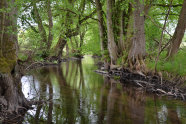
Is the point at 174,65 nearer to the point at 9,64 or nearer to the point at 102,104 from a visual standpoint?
the point at 102,104

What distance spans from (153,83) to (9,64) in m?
7.58

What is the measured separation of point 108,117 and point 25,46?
155 inches

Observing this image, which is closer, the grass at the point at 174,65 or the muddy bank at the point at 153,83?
the muddy bank at the point at 153,83

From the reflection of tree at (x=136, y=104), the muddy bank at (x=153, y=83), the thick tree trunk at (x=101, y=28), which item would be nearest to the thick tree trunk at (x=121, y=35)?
the thick tree trunk at (x=101, y=28)

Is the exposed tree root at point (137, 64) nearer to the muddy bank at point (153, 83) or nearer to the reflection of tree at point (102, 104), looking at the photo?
the muddy bank at point (153, 83)

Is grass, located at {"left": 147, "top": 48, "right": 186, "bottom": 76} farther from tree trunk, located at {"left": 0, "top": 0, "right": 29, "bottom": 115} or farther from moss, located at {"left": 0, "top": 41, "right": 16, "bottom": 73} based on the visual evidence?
moss, located at {"left": 0, "top": 41, "right": 16, "bottom": 73}

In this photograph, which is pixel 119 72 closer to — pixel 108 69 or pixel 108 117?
pixel 108 69

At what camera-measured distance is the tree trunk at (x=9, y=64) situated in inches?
214

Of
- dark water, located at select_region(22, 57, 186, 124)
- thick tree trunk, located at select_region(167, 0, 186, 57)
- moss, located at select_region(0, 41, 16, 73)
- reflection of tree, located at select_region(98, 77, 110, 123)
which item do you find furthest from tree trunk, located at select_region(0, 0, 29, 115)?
thick tree trunk, located at select_region(167, 0, 186, 57)

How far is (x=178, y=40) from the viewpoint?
10.5m

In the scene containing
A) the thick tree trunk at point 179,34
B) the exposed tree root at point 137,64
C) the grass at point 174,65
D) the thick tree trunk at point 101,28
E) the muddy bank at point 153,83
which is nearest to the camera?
the muddy bank at point 153,83

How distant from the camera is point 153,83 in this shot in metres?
10.1

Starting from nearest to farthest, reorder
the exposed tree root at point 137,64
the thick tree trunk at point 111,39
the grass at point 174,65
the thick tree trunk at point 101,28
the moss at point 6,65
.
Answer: the moss at point 6,65
the grass at point 174,65
the exposed tree root at point 137,64
the thick tree trunk at point 111,39
the thick tree trunk at point 101,28

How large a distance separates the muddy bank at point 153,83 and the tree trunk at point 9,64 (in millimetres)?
6593
